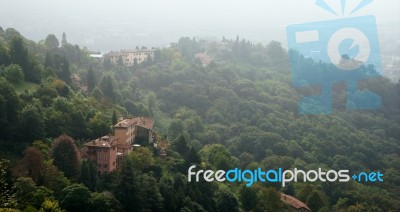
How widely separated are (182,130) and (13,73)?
466 inches

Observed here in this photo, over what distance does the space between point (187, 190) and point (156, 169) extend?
173 cm

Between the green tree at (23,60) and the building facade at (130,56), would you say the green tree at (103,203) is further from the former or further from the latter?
the building facade at (130,56)

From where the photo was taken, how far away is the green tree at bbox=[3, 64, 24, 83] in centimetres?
2403

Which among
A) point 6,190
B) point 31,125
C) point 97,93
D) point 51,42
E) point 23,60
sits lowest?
point 6,190

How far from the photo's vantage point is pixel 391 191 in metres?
29.1

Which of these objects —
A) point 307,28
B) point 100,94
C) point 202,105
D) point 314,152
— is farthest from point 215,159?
point 307,28

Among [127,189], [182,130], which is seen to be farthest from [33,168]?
[182,130]

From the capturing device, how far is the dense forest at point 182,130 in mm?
16547

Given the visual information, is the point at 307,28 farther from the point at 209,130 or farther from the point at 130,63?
the point at 130,63

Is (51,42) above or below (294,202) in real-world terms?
above

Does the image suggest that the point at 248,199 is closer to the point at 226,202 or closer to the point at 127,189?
the point at 226,202

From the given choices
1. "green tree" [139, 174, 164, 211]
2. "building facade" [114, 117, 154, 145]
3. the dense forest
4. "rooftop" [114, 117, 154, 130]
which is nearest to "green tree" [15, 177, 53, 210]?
the dense forest

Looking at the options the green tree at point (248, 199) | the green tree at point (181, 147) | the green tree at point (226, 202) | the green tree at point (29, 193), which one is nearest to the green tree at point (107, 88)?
the green tree at point (181, 147)

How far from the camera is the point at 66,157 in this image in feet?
56.8
